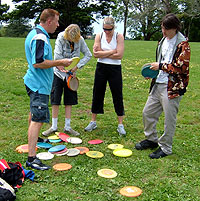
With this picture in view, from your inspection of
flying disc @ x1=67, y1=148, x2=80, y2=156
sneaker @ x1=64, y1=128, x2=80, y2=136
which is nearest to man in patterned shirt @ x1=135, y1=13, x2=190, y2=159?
→ flying disc @ x1=67, y1=148, x2=80, y2=156

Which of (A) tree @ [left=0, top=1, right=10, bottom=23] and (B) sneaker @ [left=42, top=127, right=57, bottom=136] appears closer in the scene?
(B) sneaker @ [left=42, top=127, right=57, bottom=136]

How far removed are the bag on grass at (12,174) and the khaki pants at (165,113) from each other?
2.07m

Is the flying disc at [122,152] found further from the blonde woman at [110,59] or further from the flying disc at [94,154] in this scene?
the blonde woman at [110,59]

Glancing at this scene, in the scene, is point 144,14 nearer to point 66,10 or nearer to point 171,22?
point 66,10

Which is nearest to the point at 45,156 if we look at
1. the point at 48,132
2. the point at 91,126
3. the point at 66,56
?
the point at 48,132

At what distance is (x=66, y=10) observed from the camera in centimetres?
3812

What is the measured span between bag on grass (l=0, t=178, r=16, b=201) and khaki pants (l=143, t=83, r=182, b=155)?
226 cm

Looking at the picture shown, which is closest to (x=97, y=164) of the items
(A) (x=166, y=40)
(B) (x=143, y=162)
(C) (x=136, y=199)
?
(B) (x=143, y=162)

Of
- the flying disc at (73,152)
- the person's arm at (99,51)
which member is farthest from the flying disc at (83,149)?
the person's arm at (99,51)

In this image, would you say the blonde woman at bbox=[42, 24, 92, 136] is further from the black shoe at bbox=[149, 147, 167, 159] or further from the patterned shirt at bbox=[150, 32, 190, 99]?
the patterned shirt at bbox=[150, 32, 190, 99]

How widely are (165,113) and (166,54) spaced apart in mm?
854

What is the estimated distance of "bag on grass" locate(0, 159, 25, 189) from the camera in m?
3.32

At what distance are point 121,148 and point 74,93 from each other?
1330mm

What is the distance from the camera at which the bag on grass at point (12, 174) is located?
131 inches
